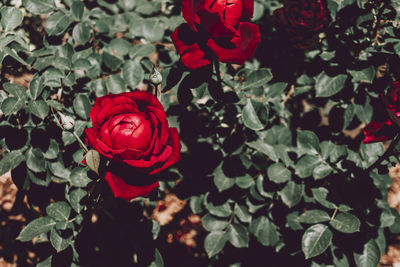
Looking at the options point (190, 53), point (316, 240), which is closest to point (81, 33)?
point (190, 53)

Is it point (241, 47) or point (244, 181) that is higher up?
point (241, 47)

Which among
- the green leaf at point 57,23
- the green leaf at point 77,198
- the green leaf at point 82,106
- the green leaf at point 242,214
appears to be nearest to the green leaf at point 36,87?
the green leaf at point 82,106

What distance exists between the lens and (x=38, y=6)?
1.19 meters

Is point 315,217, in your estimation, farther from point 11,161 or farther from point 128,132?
point 11,161

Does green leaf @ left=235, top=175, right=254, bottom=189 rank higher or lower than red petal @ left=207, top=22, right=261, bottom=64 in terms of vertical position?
lower

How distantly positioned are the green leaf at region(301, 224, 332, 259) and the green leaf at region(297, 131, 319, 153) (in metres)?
0.32

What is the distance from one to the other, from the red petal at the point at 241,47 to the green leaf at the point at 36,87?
0.65m

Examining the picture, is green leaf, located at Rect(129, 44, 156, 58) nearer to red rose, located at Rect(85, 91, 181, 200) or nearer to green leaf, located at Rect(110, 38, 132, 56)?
green leaf, located at Rect(110, 38, 132, 56)

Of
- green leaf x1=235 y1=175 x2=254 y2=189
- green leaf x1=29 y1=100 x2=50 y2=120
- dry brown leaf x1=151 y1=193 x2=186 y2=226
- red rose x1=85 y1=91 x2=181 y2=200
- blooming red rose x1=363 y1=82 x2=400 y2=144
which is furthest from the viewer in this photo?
dry brown leaf x1=151 y1=193 x2=186 y2=226

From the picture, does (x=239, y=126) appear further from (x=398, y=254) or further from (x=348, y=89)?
(x=398, y=254)

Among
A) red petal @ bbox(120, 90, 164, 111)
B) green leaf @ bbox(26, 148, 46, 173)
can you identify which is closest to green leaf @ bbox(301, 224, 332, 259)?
red petal @ bbox(120, 90, 164, 111)

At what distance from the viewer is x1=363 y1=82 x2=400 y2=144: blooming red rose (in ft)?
2.90

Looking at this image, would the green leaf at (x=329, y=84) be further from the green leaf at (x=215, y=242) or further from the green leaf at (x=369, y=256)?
the green leaf at (x=215, y=242)

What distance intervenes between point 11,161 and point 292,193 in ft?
3.58
